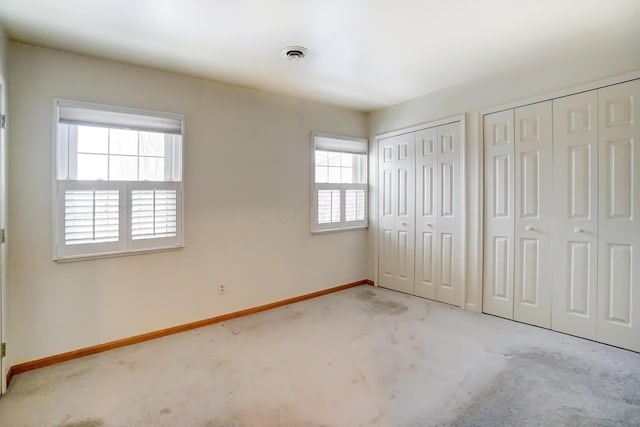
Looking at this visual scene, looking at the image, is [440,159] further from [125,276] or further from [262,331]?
[125,276]

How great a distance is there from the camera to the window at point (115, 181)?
259cm

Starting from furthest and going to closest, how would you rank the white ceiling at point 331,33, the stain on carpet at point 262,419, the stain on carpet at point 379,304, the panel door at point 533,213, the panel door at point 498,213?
the stain on carpet at point 379,304 < the panel door at point 498,213 < the panel door at point 533,213 < the white ceiling at point 331,33 < the stain on carpet at point 262,419

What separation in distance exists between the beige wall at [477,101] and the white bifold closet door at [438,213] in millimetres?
145

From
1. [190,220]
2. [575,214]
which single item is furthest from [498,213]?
[190,220]

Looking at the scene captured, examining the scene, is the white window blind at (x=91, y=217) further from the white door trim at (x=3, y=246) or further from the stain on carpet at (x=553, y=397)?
the stain on carpet at (x=553, y=397)

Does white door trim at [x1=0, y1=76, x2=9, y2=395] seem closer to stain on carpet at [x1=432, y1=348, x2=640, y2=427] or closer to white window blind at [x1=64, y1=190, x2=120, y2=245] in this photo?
white window blind at [x1=64, y1=190, x2=120, y2=245]

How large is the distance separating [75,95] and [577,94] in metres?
4.23

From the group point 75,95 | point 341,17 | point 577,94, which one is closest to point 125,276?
point 75,95

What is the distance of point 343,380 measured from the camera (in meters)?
2.23

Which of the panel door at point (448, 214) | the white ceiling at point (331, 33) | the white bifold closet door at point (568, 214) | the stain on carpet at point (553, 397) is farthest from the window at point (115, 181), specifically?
the white bifold closet door at point (568, 214)

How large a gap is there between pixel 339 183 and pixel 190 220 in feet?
6.70

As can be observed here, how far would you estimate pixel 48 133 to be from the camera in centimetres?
251

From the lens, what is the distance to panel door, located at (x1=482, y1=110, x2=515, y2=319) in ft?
10.7

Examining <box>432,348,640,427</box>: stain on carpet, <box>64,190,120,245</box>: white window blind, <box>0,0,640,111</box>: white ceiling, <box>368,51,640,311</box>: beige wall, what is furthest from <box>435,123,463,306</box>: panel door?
<box>64,190,120,245</box>: white window blind
